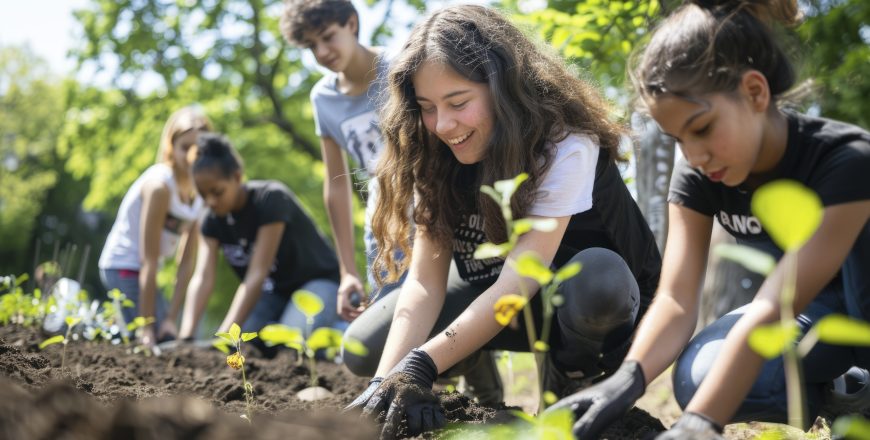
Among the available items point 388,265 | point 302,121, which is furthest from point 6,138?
point 388,265

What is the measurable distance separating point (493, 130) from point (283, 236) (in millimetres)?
2689

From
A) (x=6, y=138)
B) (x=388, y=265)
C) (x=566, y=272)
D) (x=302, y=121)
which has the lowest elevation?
(x=6, y=138)

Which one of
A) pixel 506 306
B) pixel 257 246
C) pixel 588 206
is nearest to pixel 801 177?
pixel 588 206

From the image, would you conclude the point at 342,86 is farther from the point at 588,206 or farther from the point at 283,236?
the point at 588,206

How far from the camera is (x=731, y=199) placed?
6.81ft

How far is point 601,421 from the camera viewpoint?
1.67 meters

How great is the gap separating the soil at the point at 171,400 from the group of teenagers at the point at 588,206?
9.6 inches

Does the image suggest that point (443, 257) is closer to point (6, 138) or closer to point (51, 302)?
point (51, 302)

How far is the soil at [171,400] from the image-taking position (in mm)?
1059

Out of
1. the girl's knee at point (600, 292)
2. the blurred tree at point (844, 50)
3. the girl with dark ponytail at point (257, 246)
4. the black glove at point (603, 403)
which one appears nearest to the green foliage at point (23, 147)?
the girl with dark ponytail at point (257, 246)

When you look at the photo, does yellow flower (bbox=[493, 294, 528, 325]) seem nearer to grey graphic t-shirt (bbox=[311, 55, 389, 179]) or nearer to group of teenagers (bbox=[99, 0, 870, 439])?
group of teenagers (bbox=[99, 0, 870, 439])

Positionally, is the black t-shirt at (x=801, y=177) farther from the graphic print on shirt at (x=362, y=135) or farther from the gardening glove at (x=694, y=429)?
the graphic print on shirt at (x=362, y=135)

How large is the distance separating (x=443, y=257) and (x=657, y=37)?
1.07 m

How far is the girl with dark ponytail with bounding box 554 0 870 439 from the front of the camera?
1604 mm
